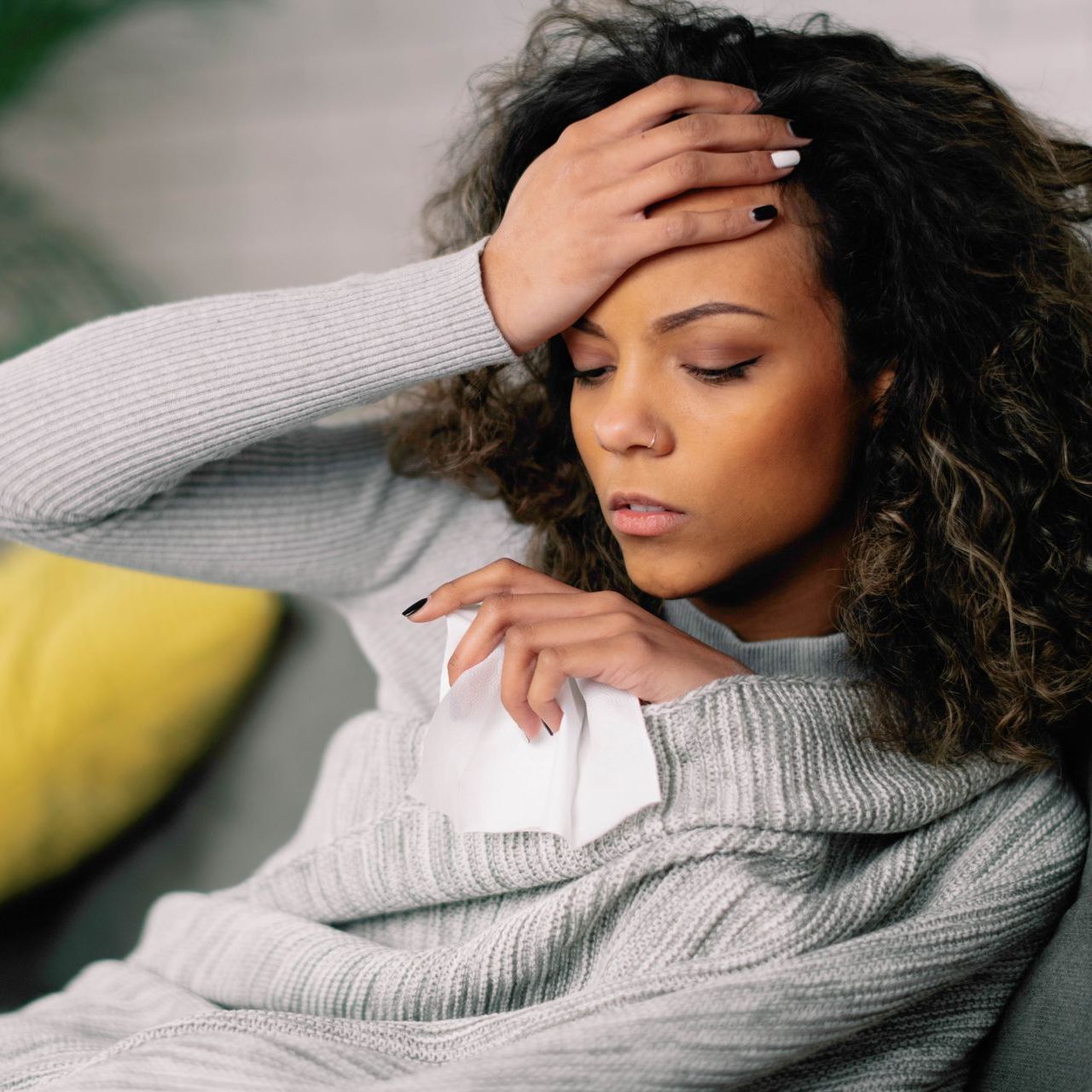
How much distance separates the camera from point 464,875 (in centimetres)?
97

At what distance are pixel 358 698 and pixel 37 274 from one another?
0.94 meters

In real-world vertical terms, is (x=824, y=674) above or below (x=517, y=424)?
below

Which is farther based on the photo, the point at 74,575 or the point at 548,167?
the point at 74,575

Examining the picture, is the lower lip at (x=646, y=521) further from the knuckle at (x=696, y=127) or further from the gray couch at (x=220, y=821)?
the gray couch at (x=220, y=821)

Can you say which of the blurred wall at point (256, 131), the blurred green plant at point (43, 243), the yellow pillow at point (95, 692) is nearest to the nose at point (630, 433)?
the yellow pillow at point (95, 692)

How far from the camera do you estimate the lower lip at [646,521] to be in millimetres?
960

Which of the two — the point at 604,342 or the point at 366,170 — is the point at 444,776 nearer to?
the point at 604,342

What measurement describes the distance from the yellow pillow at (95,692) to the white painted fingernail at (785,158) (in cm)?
94

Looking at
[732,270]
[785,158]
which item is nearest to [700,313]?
[732,270]

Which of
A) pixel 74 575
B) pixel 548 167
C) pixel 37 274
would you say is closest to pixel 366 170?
pixel 37 274

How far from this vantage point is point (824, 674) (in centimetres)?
111

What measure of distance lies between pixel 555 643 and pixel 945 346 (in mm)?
393

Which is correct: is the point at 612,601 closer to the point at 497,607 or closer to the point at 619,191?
the point at 497,607

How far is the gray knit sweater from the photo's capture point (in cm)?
82
